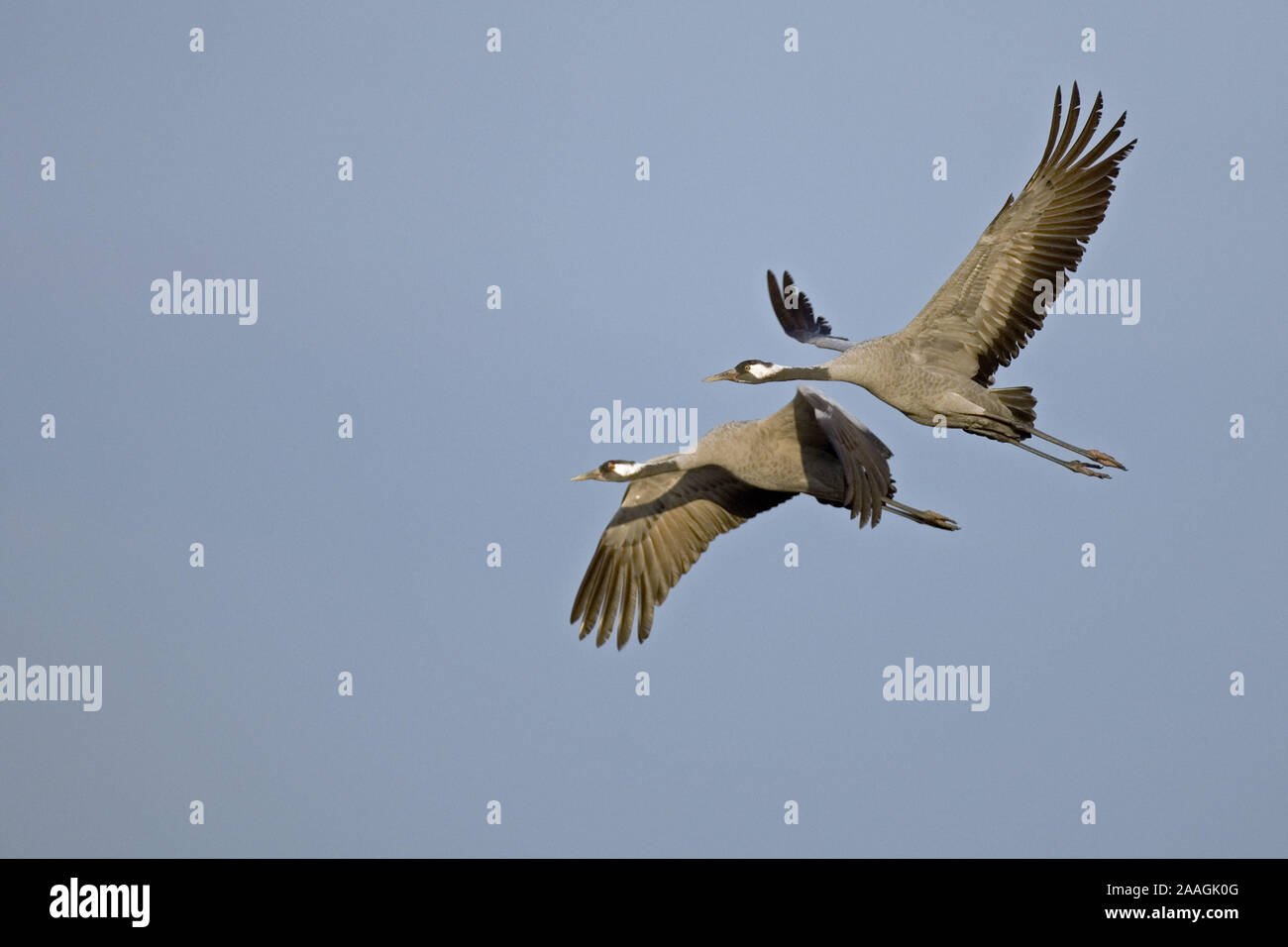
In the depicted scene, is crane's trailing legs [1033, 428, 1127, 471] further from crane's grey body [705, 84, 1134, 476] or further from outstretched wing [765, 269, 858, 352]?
outstretched wing [765, 269, 858, 352]

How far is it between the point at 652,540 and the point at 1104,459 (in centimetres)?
431

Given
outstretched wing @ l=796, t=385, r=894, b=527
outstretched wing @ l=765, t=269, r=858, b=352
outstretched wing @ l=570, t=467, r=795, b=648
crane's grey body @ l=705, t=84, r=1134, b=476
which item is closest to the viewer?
outstretched wing @ l=796, t=385, r=894, b=527

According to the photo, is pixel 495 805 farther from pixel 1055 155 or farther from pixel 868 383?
pixel 1055 155

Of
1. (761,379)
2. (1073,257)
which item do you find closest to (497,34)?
(761,379)

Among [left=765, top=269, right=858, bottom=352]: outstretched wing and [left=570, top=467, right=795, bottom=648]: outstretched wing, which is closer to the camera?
[left=570, top=467, right=795, bottom=648]: outstretched wing

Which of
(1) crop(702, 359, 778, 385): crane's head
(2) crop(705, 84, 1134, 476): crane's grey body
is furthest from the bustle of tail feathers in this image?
(1) crop(702, 359, 778, 385): crane's head

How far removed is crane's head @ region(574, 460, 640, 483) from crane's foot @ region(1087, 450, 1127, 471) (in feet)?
13.4

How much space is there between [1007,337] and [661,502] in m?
3.70

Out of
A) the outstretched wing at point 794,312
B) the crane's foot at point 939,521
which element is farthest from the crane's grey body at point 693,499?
the outstretched wing at point 794,312

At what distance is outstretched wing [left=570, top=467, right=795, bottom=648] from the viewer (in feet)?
65.1

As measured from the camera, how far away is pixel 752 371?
18.9 metres

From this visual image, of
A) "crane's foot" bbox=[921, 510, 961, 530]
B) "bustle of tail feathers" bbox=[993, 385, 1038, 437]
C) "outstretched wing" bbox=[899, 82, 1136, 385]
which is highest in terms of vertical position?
"outstretched wing" bbox=[899, 82, 1136, 385]

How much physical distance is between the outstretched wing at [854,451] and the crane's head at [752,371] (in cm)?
91

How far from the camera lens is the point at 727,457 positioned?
18406 millimetres
